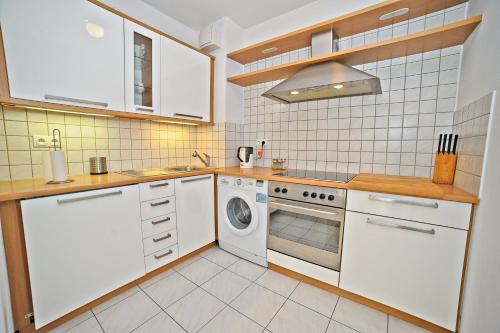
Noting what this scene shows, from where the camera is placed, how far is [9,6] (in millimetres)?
1082

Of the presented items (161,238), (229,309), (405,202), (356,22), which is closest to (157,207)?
(161,238)

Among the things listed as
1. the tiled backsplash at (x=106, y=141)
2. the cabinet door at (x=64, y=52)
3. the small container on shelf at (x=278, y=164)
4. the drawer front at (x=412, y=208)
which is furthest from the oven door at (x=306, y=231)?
the cabinet door at (x=64, y=52)

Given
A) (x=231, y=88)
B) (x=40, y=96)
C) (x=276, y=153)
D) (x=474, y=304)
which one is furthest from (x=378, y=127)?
(x=40, y=96)

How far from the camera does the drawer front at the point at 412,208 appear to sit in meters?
1.05

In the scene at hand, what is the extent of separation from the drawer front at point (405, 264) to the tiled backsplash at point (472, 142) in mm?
299

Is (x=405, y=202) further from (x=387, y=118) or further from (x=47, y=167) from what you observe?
(x=47, y=167)

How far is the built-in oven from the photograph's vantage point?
4.65ft

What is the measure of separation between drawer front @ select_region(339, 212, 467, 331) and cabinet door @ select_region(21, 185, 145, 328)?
5.11ft

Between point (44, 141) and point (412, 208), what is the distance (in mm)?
2516

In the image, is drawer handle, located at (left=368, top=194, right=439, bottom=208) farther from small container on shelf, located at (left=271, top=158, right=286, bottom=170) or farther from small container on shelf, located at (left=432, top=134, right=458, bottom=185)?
small container on shelf, located at (left=271, top=158, right=286, bottom=170)

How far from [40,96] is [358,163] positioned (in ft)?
7.83

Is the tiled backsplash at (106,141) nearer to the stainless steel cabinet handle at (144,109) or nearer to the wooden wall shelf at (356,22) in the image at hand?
the stainless steel cabinet handle at (144,109)

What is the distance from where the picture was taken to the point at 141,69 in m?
1.70

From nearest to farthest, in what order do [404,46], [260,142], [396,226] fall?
[396,226] < [404,46] < [260,142]
